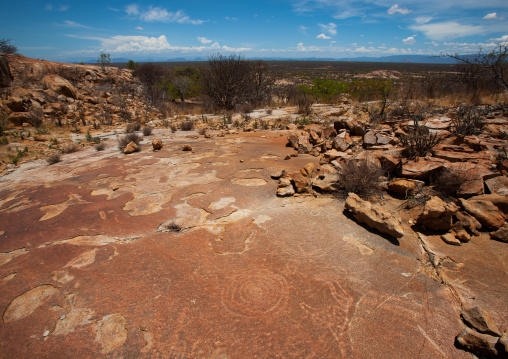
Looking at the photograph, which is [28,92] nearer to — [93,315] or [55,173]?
[55,173]

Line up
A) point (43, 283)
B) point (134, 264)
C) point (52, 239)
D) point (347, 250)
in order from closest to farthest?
point (43, 283), point (134, 264), point (347, 250), point (52, 239)

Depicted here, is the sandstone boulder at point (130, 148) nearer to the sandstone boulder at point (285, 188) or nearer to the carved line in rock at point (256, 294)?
the sandstone boulder at point (285, 188)

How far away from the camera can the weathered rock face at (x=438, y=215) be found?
257 cm

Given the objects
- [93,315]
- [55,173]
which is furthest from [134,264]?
[55,173]

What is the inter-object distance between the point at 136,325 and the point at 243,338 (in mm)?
709

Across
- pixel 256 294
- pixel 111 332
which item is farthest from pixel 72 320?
pixel 256 294

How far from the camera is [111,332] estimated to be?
1.61 metres

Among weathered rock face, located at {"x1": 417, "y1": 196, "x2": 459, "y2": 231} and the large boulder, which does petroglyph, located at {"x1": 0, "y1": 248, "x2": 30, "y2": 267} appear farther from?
the large boulder

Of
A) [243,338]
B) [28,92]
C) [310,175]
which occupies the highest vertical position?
[28,92]

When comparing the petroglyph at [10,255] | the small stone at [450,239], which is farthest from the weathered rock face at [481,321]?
the petroglyph at [10,255]

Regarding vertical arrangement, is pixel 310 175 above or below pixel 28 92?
below

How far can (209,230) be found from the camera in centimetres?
265

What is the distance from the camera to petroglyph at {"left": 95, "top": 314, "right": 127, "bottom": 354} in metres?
1.53

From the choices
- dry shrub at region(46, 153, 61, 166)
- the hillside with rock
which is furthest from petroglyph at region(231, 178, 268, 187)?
dry shrub at region(46, 153, 61, 166)
